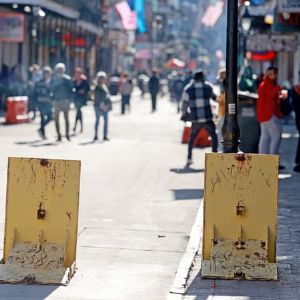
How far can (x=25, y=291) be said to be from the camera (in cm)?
842

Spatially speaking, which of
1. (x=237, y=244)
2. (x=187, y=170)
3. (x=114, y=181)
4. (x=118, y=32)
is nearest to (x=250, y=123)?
(x=187, y=170)

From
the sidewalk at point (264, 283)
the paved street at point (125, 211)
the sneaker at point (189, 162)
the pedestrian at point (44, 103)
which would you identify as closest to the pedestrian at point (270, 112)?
the paved street at point (125, 211)

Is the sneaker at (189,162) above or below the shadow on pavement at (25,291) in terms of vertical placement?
above

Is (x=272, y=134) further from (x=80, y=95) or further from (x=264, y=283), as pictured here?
(x=80, y=95)

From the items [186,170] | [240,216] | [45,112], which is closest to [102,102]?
[45,112]

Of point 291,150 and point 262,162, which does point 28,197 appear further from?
point 291,150

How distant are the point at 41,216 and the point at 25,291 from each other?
83cm

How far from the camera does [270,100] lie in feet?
56.1

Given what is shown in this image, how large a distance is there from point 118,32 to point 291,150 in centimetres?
5922

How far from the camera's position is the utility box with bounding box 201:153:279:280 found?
9047 millimetres

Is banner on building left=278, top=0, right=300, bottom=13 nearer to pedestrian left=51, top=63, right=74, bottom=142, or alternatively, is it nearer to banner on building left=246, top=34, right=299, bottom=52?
pedestrian left=51, top=63, right=74, bottom=142

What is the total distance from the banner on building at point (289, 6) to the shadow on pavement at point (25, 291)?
14.1 meters

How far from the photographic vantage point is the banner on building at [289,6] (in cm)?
2161

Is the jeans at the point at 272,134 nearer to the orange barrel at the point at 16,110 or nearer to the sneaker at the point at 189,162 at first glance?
the sneaker at the point at 189,162
